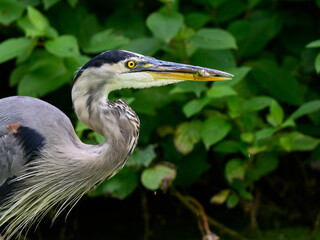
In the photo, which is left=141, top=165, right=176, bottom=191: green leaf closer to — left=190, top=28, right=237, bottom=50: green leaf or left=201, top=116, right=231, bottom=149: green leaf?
left=201, top=116, right=231, bottom=149: green leaf

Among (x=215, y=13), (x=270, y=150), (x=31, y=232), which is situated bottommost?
(x=31, y=232)

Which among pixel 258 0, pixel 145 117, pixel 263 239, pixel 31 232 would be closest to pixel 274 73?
pixel 258 0

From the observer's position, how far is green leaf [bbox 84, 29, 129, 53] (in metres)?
3.91

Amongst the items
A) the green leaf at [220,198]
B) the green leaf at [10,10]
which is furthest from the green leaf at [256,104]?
the green leaf at [10,10]

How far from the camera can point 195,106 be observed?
3.88m

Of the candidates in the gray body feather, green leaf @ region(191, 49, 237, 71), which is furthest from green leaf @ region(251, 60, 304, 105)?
the gray body feather

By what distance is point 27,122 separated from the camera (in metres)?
3.06

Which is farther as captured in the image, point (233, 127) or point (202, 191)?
point (202, 191)

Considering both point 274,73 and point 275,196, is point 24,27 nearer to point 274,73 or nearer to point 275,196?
point 274,73

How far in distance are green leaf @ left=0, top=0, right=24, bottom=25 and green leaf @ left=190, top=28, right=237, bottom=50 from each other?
3.80 ft

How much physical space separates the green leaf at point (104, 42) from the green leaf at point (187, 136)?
0.68 m

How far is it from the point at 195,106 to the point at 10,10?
54.4 inches

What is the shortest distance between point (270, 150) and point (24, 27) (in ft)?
5.93

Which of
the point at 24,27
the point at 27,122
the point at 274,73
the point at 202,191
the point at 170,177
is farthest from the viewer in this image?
the point at 202,191
